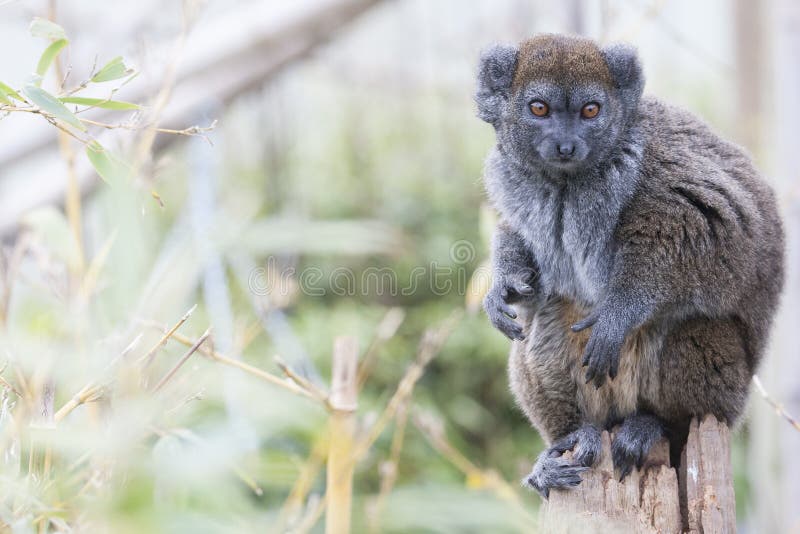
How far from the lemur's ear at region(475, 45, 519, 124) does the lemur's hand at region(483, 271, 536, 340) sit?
0.74 m

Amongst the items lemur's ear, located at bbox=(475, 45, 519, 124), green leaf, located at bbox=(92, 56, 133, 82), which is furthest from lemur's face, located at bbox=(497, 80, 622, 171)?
green leaf, located at bbox=(92, 56, 133, 82)

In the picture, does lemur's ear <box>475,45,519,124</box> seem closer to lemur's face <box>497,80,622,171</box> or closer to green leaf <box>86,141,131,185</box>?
lemur's face <box>497,80,622,171</box>

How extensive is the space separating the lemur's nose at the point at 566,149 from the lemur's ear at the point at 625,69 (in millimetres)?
401

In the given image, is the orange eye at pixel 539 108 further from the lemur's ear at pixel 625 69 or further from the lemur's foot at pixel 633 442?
the lemur's foot at pixel 633 442

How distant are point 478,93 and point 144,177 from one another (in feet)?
5.22

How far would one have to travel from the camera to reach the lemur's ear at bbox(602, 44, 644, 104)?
378 cm

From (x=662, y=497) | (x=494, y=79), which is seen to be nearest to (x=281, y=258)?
(x=494, y=79)

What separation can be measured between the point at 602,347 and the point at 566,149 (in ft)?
2.72

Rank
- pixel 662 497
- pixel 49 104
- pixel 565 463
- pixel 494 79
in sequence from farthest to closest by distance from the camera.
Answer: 1. pixel 494 79
2. pixel 565 463
3. pixel 662 497
4. pixel 49 104

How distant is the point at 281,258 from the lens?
803cm

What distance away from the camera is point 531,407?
407 centimetres

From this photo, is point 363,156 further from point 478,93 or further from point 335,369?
point 335,369

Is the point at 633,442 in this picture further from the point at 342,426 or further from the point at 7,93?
the point at 7,93

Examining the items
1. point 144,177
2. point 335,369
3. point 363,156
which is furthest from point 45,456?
point 363,156
